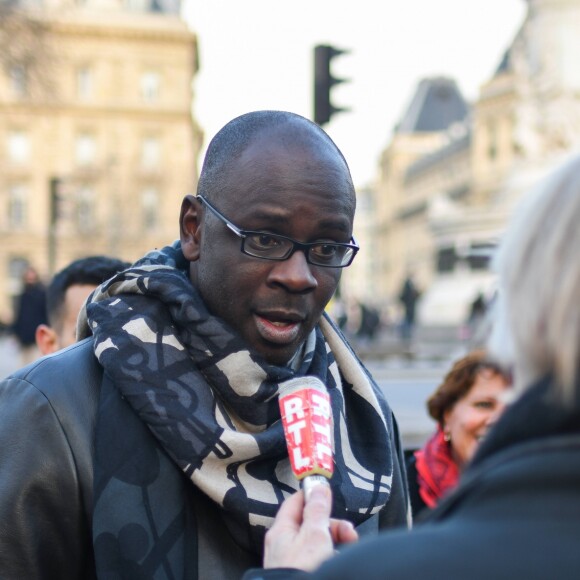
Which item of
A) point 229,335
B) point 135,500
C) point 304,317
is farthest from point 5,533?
point 304,317

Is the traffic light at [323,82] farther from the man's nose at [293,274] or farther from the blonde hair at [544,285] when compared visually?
the blonde hair at [544,285]

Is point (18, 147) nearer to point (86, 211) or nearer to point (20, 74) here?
point (86, 211)

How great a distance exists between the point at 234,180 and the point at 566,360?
1316 millimetres

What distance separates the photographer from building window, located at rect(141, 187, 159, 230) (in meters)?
63.4

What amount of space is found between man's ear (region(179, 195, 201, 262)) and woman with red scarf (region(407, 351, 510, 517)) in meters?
1.77

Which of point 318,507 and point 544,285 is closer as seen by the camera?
point 544,285

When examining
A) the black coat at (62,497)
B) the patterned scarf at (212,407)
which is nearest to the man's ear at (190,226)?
the patterned scarf at (212,407)

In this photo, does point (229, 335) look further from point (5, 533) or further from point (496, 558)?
point (496, 558)

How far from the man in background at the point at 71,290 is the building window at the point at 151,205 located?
59010mm

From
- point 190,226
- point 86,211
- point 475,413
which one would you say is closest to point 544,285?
point 190,226

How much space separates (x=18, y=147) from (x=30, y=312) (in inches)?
1995

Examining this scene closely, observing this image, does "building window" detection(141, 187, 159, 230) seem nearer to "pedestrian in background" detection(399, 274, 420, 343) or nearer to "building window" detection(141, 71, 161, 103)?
"building window" detection(141, 71, 161, 103)

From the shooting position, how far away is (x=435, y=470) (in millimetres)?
4145

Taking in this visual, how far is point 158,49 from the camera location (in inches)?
2498
